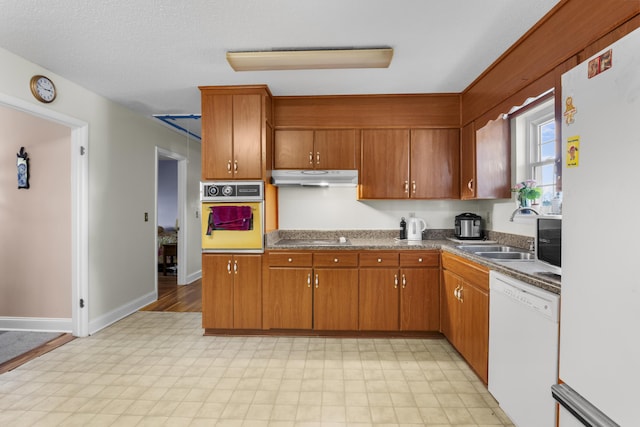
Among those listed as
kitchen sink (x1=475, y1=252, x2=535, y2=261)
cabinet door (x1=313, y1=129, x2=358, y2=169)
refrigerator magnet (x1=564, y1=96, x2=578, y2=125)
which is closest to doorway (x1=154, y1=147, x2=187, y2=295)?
cabinet door (x1=313, y1=129, x2=358, y2=169)

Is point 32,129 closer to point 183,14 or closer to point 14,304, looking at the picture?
point 14,304

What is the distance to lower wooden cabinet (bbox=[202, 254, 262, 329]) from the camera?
313cm

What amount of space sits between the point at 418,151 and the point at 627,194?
2.53 meters

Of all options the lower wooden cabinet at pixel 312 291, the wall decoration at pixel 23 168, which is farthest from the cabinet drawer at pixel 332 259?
the wall decoration at pixel 23 168

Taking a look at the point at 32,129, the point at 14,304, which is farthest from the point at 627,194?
the point at 14,304

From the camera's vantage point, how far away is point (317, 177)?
3.28 metres

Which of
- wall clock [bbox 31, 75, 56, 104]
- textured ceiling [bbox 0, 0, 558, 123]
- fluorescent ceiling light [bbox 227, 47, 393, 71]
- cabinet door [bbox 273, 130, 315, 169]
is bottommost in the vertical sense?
cabinet door [bbox 273, 130, 315, 169]

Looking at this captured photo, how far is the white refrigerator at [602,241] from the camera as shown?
36.4 inches

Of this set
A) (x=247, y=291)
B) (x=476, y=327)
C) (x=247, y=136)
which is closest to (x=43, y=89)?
(x=247, y=136)

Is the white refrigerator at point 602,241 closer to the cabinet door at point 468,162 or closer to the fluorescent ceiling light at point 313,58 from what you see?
the fluorescent ceiling light at point 313,58

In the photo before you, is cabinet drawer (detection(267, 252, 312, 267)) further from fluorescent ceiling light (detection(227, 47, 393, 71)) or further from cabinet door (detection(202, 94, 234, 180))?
fluorescent ceiling light (detection(227, 47, 393, 71))

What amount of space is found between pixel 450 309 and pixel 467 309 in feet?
1.23

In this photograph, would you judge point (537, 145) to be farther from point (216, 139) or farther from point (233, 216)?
point (216, 139)

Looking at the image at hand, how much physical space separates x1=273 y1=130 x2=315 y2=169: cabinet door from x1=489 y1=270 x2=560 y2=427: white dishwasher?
2.09m
